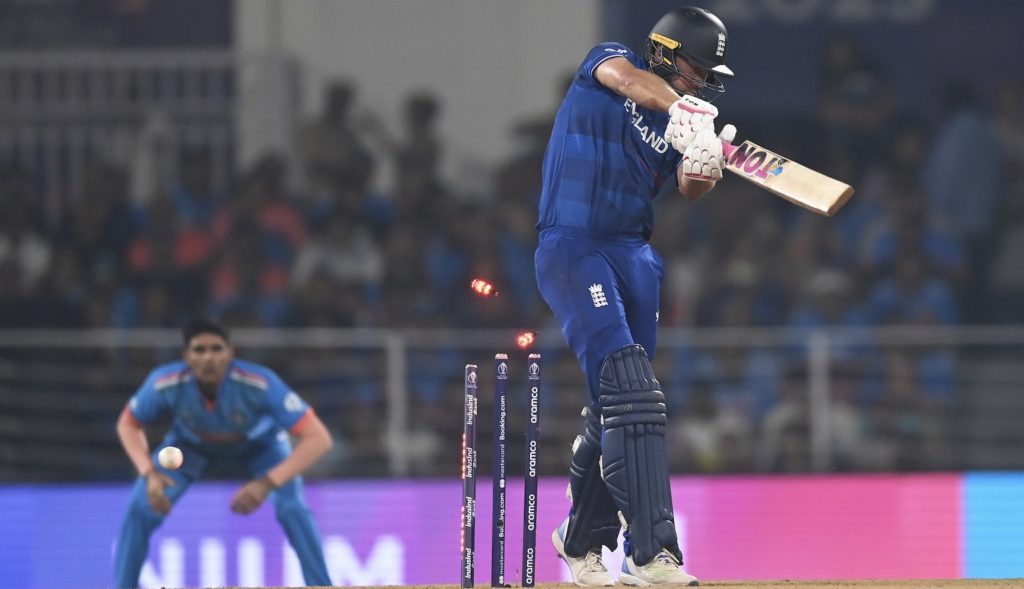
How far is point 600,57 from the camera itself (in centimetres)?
633

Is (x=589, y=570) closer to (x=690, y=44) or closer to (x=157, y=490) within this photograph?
(x=690, y=44)

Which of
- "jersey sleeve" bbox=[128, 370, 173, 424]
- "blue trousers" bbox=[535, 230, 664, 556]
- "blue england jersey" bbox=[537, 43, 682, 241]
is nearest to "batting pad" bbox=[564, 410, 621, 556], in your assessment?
"blue trousers" bbox=[535, 230, 664, 556]

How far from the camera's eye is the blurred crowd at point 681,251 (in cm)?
1205

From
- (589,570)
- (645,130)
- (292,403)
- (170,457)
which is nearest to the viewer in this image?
(645,130)

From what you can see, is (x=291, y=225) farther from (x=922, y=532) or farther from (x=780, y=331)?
(x=922, y=532)

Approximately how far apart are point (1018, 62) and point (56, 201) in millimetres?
7573

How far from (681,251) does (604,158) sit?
662 centimetres

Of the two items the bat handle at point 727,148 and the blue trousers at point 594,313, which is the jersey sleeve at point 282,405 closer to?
the blue trousers at point 594,313

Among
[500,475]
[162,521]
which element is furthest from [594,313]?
[162,521]

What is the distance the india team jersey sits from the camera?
31.3 feet

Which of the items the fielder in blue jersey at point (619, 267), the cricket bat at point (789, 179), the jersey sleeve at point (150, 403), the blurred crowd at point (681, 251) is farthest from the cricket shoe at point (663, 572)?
the blurred crowd at point (681, 251)

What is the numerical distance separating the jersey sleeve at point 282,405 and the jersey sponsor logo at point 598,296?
350 centimetres

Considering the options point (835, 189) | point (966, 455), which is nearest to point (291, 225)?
point (966, 455)

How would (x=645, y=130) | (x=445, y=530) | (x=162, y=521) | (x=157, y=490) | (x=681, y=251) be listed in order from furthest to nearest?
(x=681, y=251), (x=445, y=530), (x=162, y=521), (x=157, y=490), (x=645, y=130)
